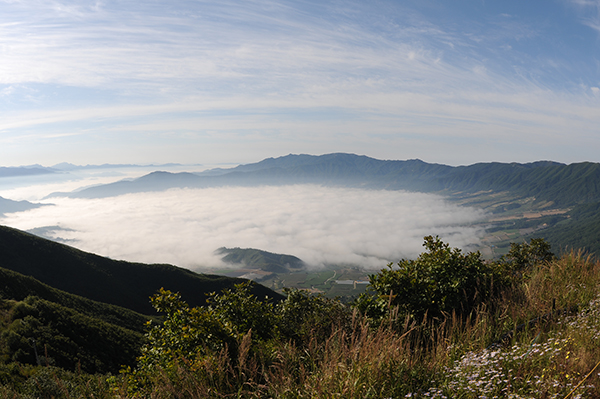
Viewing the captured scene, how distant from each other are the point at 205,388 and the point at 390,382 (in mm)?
2093

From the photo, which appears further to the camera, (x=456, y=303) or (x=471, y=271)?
(x=471, y=271)

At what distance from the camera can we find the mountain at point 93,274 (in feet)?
311

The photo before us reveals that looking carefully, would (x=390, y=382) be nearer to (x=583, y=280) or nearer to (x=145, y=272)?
(x=583, y=280)

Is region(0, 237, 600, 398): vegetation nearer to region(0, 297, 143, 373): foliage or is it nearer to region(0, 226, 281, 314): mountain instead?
region(0, 297, 143, 373): foliage

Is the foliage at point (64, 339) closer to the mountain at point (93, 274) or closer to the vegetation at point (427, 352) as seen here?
the mountain at point (93, 274)

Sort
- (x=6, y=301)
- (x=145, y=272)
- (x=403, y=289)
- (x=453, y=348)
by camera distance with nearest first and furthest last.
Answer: (x=453, y=348)
(x=403, y=289)
(x=6, y=301)
(x=145, y=272)

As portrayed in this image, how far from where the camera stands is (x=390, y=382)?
342 centimetres

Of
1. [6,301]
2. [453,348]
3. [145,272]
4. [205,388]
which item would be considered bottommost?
[145,272]

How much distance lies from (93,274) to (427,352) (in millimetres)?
117976

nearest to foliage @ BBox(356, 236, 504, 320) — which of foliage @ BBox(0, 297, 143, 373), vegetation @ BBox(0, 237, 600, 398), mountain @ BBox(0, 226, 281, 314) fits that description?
vegetation @ BBox(0, 237, 600, 398)

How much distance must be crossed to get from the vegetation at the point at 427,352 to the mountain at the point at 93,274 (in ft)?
324

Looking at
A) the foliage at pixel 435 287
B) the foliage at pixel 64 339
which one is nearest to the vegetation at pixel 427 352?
the foliage at pixel 435 287

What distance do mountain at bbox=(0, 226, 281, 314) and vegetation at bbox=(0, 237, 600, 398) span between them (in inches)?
3892

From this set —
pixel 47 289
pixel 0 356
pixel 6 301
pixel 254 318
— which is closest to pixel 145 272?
pixel 47 289
